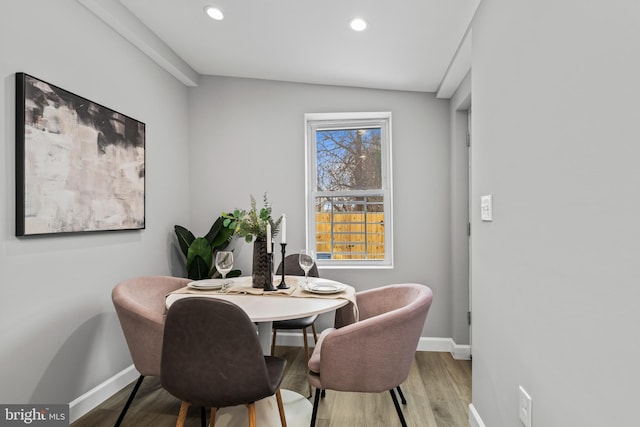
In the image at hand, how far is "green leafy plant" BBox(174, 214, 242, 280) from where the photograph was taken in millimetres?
3105

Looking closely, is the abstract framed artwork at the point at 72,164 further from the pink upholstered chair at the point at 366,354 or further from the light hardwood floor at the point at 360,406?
the pink upholstered chair at the point at 366,354

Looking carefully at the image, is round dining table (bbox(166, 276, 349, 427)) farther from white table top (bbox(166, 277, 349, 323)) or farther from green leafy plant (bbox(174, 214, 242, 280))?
green leafy plant (bbox(174, 214, 242, 280))

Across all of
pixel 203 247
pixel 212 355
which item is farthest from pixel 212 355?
pixel 203 247

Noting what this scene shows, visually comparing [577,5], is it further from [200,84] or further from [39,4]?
[200,84]

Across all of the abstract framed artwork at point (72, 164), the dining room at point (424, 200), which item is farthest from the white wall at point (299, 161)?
the abstract framed artwork at point (72, 164)

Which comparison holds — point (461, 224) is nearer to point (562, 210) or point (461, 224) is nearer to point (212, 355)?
point (562, 210)

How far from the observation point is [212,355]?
57.4 inches

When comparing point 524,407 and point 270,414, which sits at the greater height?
point 524,407

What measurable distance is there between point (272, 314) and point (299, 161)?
203cm

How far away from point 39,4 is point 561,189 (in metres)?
2.68

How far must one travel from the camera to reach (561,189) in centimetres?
115

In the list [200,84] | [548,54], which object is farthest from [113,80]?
[548,54]

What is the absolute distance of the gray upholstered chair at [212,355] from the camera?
1429mm

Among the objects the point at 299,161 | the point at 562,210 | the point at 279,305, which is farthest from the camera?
the point at 299,161
